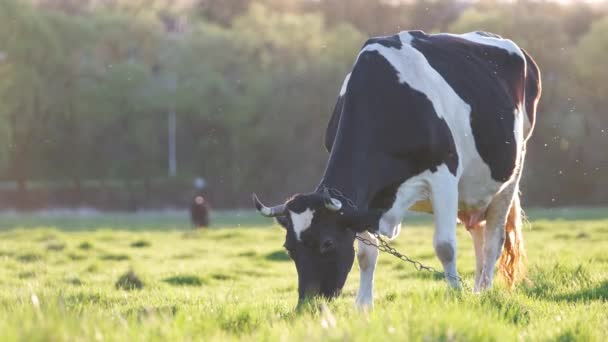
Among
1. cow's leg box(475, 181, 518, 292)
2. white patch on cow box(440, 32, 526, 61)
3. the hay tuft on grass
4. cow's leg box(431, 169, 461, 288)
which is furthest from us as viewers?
the hay tuft on grass

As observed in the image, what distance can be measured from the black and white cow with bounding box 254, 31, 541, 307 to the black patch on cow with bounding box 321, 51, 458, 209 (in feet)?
0.04

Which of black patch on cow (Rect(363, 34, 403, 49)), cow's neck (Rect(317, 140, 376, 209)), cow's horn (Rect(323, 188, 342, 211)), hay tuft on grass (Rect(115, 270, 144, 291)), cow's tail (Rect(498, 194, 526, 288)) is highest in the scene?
black patch on cow (Rect(363, 34, 403, 49))

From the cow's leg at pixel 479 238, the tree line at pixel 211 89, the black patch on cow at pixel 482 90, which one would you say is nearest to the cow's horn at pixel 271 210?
the black patch on cow at pixel 482 90

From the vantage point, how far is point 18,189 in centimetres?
5791

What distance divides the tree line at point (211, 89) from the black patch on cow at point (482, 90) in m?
41.0

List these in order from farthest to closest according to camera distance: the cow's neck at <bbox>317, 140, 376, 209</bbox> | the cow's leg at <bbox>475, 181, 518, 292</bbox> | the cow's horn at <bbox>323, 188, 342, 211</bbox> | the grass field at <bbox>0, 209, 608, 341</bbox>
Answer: the cow's leg at <bbox>475, 181, 518, 292</bbox>, the cow's neck at <bbox>317, 140, 376, 209</bbox>, the cow's horn at <bbox>323, 188, 342, 211</bbox>, the grass field at <bbox>0, 209, 608, 341</bbox>

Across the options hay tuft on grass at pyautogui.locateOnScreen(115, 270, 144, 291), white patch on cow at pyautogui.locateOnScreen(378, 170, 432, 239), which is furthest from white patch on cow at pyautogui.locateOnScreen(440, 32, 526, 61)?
hay tuft on grass at pyautogui.locateOnScreen(115, 270, 144, 291)

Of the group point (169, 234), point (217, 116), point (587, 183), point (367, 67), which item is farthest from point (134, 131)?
point (367, 67)

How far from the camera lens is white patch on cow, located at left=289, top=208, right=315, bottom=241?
25.5 feet

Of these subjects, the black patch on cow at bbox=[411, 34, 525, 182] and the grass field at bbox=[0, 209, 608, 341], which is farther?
the black patch on cow at bbox=[411, 34, 525, 182]

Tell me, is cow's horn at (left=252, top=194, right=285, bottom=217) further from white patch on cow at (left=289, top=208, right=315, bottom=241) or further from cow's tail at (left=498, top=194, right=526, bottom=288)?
cow's tail at (left=498, top=194, right=526, bottom=288)

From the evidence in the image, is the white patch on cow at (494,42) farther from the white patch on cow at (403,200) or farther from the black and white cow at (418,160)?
the white patch on cow at (403,200)

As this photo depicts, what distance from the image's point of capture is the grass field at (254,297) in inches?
205

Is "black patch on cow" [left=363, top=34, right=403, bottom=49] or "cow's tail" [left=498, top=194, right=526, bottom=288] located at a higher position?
"black patch on cow" [left=363, top=34, right=403, bottom=49]
